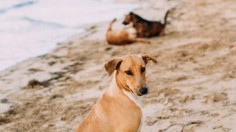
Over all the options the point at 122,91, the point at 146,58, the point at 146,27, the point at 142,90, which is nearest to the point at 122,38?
the point at 146,27

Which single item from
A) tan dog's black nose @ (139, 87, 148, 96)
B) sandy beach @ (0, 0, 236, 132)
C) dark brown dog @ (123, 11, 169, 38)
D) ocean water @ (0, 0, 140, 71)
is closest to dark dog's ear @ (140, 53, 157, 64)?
tan dog's black nose @ (139, 87, 148, 96)

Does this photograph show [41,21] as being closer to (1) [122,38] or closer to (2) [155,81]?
(1) [122,38]

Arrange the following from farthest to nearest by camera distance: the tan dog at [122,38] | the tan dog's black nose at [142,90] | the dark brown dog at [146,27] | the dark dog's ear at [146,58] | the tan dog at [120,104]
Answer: the dark brown dog at [146,27] → the tan dog at [122,38] → the dark dog's ear at [146,58] → the tan dog at [120,104] → the tan dog's black nose at [142,90]

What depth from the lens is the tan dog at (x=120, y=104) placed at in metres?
4.23

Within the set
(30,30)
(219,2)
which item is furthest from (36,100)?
(219,2)

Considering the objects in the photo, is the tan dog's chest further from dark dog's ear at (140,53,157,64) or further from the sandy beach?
the sandy beach

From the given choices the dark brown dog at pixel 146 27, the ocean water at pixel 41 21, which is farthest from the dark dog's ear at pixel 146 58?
the dark brown dog at pixel 146 27

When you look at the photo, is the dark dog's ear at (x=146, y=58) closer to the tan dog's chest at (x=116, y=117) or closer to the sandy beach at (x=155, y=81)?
the tan dog's chest at (x=116, y=117)

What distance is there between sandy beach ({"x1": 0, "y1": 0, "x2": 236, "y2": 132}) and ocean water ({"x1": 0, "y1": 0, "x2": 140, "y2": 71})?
0.64 metres

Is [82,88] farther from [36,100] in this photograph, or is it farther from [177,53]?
[177,53]

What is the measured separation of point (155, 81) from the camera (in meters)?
7.12

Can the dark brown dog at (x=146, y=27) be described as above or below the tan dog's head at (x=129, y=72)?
below

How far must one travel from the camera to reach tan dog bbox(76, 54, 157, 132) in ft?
13.9

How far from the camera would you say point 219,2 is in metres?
12.8
